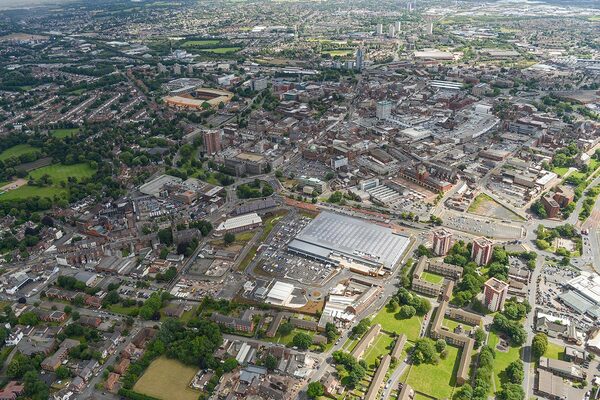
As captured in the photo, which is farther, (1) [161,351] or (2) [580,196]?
(2) [580,196]

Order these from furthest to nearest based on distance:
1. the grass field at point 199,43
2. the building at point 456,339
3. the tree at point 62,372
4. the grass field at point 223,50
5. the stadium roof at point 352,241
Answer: the grass field at point 199,43
the grass field at point 223,50
the stadium roof at point 352,241
the tree at point 62,372
the building at point 456,339

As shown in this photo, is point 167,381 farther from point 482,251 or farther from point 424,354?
point 482,251

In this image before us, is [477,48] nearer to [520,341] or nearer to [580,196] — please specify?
[580,196]

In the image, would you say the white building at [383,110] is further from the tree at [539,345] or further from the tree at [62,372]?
the tree at [62,372]

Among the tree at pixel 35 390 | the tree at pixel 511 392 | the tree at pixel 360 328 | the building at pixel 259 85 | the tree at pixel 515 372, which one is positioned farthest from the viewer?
the building at pixel 259 85

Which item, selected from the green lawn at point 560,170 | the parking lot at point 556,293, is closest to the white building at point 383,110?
the green lawn at point 560,170

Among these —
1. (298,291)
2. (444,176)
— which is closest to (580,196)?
(444,176)
